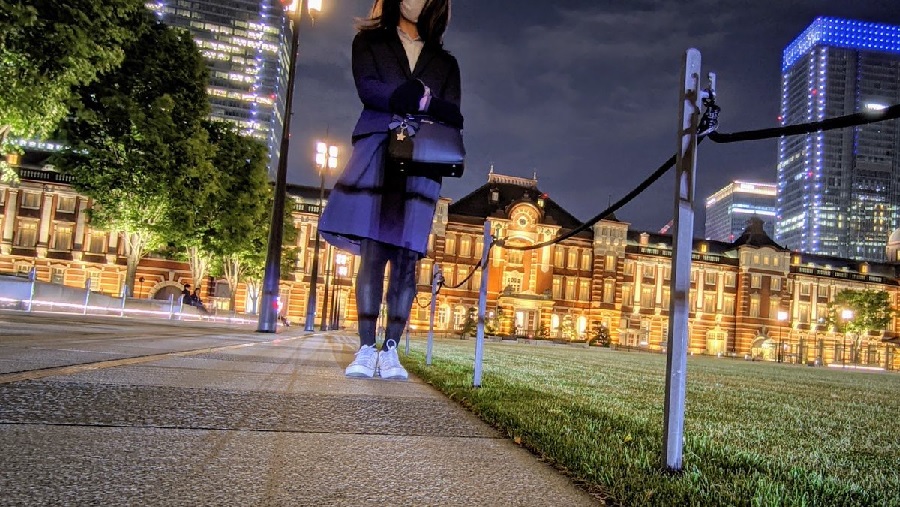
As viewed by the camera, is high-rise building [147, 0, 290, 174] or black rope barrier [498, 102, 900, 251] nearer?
black rope barrier [498, 102, 900, 251]

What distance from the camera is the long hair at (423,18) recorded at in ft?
13.9

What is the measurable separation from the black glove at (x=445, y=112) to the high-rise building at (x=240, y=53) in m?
133

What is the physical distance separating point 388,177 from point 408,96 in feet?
1.94

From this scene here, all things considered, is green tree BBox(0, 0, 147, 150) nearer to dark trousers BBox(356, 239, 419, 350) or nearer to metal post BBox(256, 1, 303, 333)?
metal post BBox(256, 1, 303, 333)

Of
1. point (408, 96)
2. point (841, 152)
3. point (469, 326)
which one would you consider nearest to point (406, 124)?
point (408, 96)

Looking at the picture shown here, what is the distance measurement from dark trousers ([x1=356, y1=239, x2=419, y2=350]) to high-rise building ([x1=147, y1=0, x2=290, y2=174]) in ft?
436

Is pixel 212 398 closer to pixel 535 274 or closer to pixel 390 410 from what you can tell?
pixel 390 410

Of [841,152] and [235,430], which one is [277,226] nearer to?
[235,430]

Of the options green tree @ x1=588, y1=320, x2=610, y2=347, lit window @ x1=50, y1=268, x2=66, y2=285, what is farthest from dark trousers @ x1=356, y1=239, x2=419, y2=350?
lit window @ x1=50, y1=268, x2=66, y2=285

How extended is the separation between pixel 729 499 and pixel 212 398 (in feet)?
6.57

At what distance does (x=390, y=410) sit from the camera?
2.79m

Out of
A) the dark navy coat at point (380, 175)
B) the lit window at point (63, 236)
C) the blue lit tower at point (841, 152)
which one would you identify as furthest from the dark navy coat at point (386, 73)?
the blue lit tower at point (841, 152)

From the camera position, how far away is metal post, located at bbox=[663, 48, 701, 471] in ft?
6.54

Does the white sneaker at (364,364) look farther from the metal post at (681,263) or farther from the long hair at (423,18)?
the metal post at (681,263)
